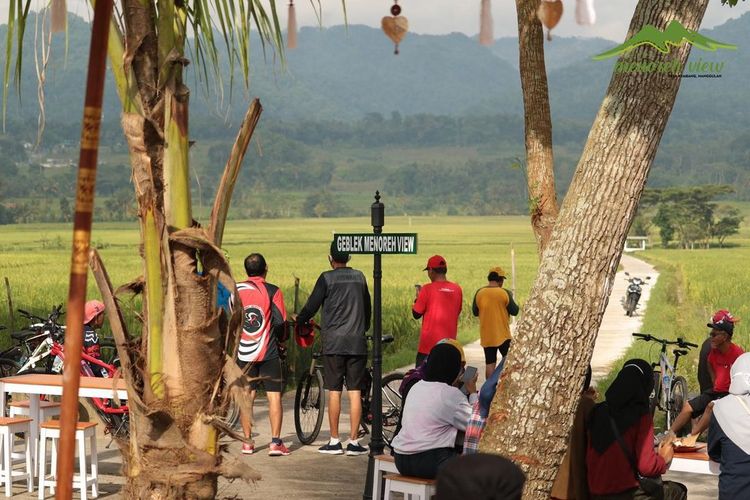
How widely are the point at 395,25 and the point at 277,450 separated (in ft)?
23.6

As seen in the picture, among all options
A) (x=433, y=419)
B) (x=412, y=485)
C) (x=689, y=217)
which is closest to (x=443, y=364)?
(x=433, y=419)

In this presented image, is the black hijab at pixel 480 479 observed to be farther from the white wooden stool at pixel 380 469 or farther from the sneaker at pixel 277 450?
the sneaker at pixel 277 450

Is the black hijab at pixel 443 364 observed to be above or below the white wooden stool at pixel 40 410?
above

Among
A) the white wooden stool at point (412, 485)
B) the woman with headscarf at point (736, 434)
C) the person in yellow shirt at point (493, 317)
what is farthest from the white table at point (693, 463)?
the person in yellow shirt at point (493, 317)

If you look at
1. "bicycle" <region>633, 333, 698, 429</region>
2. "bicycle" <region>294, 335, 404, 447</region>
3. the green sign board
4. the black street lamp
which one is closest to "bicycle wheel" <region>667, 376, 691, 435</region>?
"bicycle" <region>633, 333, 698, 429</region>

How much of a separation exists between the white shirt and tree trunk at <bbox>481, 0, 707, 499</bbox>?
1678 mm

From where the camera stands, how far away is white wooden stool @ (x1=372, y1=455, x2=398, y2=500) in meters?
7.55

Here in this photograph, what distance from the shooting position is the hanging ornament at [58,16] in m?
3.25

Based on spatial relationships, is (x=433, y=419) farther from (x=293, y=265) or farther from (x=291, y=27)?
(x=293, y=265)

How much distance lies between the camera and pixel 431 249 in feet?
311

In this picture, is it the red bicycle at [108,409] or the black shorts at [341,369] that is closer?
the red bicycle at [108,409]

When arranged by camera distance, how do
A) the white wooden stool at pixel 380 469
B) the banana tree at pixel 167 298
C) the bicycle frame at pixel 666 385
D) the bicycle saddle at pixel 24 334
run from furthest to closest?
the bicycle frame at pixel 666 385 < the bicycle saddle at pixel 24 334 < the white wooden stool at pixel 380 469 < the banana tree at pixel 167 298

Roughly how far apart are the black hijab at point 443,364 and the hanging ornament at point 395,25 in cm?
336

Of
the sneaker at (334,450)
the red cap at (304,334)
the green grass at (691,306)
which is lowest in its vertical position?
the sneaker at (334,450)
